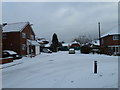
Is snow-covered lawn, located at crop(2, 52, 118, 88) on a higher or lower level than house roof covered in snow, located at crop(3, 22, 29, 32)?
lower

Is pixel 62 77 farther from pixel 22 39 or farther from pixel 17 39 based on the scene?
pixel 22 39

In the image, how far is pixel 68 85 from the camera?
8273 millimetres

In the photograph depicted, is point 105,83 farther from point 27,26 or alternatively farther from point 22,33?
point 27,26

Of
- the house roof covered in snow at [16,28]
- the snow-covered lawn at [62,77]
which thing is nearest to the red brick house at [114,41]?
the house roof covered in snow at [16,28]

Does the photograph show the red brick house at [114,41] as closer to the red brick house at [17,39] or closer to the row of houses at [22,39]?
the row of houses at [22,39]

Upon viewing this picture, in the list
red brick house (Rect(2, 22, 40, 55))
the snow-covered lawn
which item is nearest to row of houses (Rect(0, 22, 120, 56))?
red brick house (Rect(2, 22, 40, 55))

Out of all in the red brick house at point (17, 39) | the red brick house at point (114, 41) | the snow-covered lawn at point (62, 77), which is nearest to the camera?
the snow-covered lawn at point (62, 77)

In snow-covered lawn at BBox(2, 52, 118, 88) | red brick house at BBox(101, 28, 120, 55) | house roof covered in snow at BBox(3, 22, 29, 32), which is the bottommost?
snow-covered lawn at BBox(2, 52, 118, 88)

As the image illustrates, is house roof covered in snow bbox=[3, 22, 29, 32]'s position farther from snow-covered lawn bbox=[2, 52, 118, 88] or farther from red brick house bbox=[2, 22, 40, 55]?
snow-covered lawn bbox=[2, 52, 118, 88]

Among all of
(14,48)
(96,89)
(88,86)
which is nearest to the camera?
(96,89)

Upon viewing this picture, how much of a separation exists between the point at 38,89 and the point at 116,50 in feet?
105

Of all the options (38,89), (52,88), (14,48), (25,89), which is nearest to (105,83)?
(52,88)

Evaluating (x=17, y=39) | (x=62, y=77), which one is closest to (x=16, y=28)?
(x=17, y=39)

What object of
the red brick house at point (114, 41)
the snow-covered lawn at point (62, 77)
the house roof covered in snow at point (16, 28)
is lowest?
the snow-covered lawn at point (62, 77)
